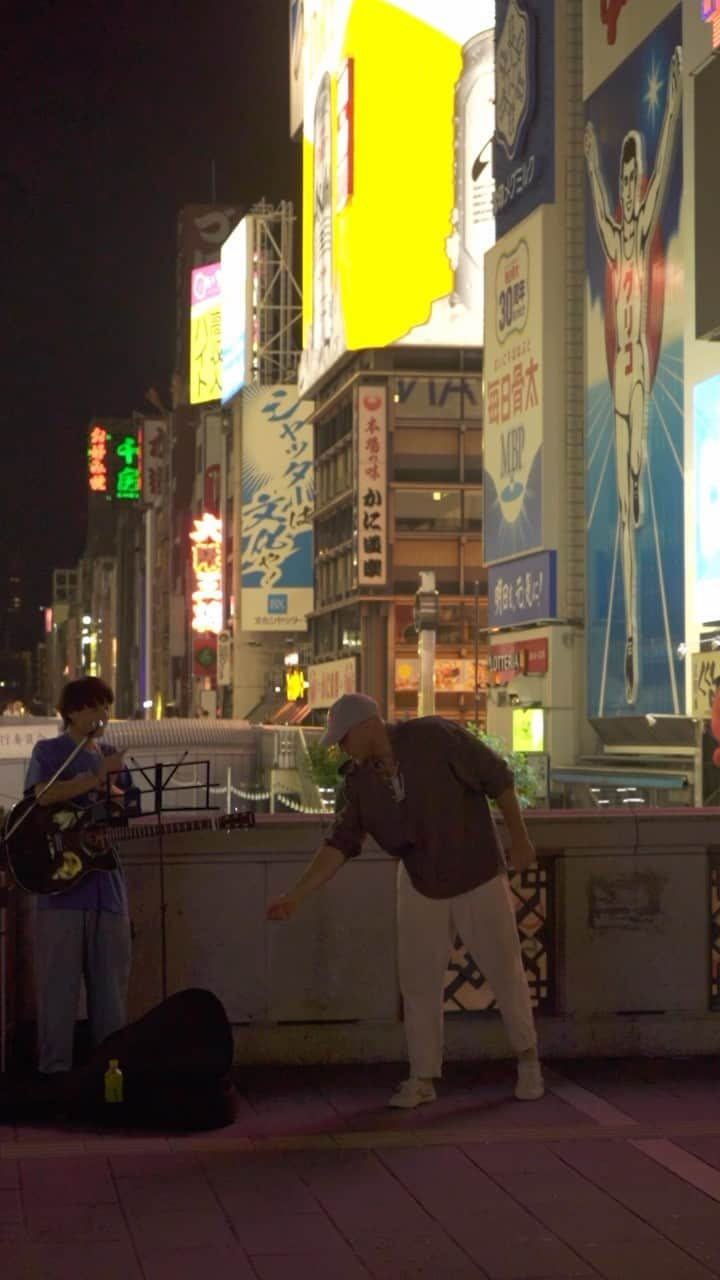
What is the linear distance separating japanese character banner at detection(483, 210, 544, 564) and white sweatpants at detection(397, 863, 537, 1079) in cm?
4099

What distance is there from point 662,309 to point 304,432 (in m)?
45.4

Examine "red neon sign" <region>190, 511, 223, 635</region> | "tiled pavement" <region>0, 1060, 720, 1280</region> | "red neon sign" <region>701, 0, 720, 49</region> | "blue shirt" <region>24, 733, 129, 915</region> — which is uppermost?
"red neon sign" <region>701, 0, 720, 49</region>

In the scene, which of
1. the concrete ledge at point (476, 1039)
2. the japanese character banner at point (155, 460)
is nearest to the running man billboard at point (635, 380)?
the concrete ledge at point (476, 1039)

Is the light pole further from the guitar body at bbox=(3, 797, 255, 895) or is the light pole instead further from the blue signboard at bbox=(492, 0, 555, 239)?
the guitar body at bbox=(3, 797, 255, 895)

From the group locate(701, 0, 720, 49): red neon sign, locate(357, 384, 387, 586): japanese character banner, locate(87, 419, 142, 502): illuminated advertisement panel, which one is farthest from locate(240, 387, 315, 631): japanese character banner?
locate(87, 419, 142, 502): illuminated advertisement panel

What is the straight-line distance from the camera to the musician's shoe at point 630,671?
143 ft

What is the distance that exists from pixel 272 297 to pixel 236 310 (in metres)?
1.91

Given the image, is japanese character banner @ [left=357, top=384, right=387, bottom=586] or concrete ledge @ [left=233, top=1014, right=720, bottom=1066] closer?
concrete ledge @ [left=233, top=1014, right=720, bottom=1066]

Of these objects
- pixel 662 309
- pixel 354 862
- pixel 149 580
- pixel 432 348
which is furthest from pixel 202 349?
pixel 354 862

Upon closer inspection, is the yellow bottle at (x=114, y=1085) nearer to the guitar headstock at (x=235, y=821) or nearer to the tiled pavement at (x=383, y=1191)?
the tiled pavement at (x=383, y=1191)

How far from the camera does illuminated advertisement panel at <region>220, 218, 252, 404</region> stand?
9150cm

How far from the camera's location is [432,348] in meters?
71.5

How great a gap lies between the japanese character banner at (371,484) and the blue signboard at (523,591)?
1646 centimetres

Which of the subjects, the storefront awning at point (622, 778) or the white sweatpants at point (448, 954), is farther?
the storefront awning at point (622, 778)
